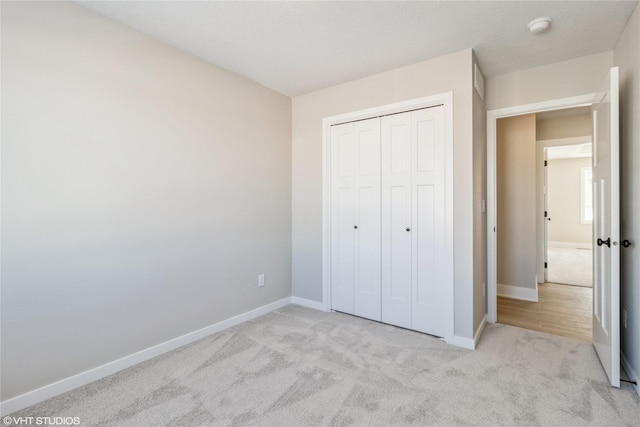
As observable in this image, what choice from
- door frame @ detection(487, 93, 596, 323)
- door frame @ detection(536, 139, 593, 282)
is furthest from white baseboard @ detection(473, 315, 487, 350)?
door frame @ detection(536, 139, 593, 282)

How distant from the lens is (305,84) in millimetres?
3314

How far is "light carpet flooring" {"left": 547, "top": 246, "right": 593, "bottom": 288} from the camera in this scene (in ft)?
15.7

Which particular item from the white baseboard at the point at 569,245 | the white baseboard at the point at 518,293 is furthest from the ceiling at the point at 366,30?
the white baseboard at the point at 569,245

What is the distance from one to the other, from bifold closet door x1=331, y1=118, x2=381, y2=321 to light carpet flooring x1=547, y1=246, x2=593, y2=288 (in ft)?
11.6

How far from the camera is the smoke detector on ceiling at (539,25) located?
2131 mm

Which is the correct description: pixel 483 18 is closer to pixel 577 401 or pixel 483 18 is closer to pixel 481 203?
pixel 481 203

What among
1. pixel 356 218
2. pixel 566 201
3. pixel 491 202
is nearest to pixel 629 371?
pixel 491 202

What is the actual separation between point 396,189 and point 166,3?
2309 millimetres

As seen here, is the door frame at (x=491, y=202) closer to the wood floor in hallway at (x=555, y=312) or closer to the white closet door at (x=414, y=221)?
the wood floor in hallway at (x=555, y=312)

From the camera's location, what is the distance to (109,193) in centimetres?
215

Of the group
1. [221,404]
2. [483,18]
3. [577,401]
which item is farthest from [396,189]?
[221,404]

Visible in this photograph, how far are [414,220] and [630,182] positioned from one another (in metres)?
1.49

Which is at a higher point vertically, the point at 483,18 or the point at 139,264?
the point at 483,18

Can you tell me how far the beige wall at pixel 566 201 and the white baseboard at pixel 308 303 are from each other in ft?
24.1
